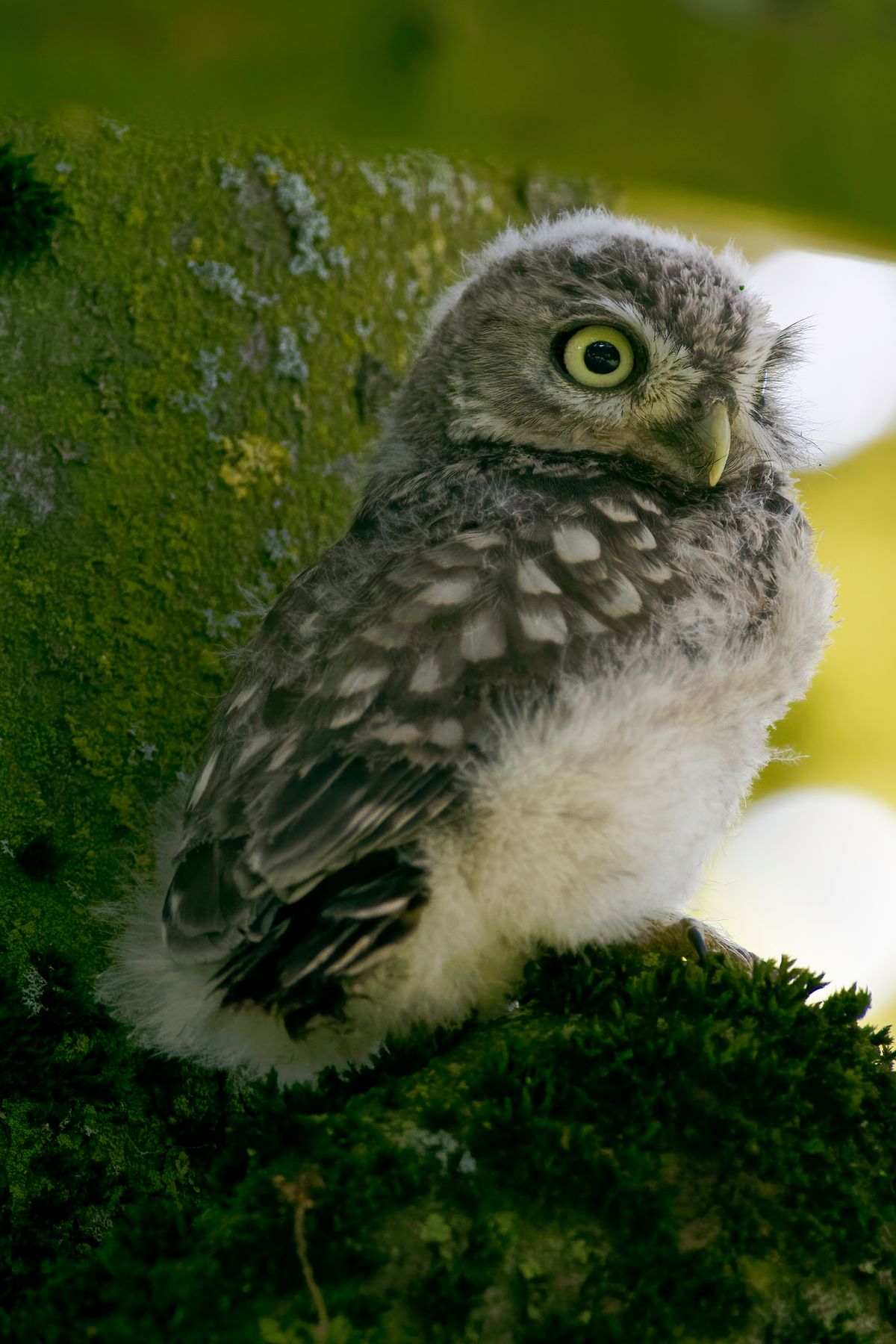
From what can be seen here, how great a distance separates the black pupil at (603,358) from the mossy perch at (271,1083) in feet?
1.80

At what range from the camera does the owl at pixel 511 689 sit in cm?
130

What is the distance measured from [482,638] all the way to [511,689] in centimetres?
8

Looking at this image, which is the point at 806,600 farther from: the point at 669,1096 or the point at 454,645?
the point at 669,1096

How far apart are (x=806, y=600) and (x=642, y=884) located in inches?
19.4

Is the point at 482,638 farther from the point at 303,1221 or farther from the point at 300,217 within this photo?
the point at 300,217

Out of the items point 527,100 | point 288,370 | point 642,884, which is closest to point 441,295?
point 288,370

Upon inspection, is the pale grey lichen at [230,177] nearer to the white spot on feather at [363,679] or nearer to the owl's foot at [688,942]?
the white spot on feather at [363,679]

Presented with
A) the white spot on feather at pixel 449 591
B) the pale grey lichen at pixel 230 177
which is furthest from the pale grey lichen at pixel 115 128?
the white spot on feather at pixel 449 591

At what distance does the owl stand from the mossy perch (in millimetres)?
117

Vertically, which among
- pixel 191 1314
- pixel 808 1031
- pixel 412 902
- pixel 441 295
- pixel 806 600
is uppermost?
pixel 441 295

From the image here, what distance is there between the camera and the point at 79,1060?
1545 mm

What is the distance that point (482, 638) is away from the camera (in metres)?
1.38

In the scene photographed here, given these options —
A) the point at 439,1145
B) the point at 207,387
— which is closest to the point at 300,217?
the point at 207,387

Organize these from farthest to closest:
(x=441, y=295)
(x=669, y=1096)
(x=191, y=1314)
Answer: (x=441, y=295) → (x=669, y=1096) → (x=191, y=1314)
